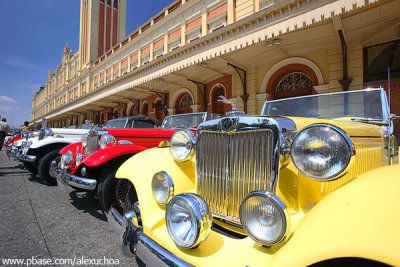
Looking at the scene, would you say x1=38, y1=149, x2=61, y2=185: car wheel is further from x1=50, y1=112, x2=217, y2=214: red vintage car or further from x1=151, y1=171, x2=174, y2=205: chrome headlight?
x1=151, y1=171, x2=174, y2=205: chrome headlight

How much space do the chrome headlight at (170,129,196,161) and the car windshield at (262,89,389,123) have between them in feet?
4.25

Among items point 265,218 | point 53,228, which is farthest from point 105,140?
point 265,218

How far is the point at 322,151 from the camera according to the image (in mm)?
1265

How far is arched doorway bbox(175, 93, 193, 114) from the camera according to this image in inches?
507

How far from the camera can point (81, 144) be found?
4375 mm

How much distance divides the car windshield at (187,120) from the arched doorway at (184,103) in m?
7.39

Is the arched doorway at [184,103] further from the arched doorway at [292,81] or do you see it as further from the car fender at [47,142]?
the car fender at [47,142]

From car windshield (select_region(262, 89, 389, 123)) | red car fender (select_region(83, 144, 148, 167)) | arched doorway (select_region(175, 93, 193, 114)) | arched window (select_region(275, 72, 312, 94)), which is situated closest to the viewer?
car windshield (select_region(262, 89, 389, 123))

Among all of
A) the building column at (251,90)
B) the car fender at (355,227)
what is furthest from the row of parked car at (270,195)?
the building column at (251,90)

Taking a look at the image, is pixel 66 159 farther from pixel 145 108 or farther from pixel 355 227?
pixel 145 108

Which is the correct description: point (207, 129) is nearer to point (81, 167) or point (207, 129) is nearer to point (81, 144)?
point (81, 167)

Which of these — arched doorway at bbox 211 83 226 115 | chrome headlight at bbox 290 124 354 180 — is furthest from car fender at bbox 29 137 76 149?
arched doorway at bbox 211 83 226 115

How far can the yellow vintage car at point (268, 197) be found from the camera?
968mm

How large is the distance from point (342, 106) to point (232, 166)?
5.63 feet
